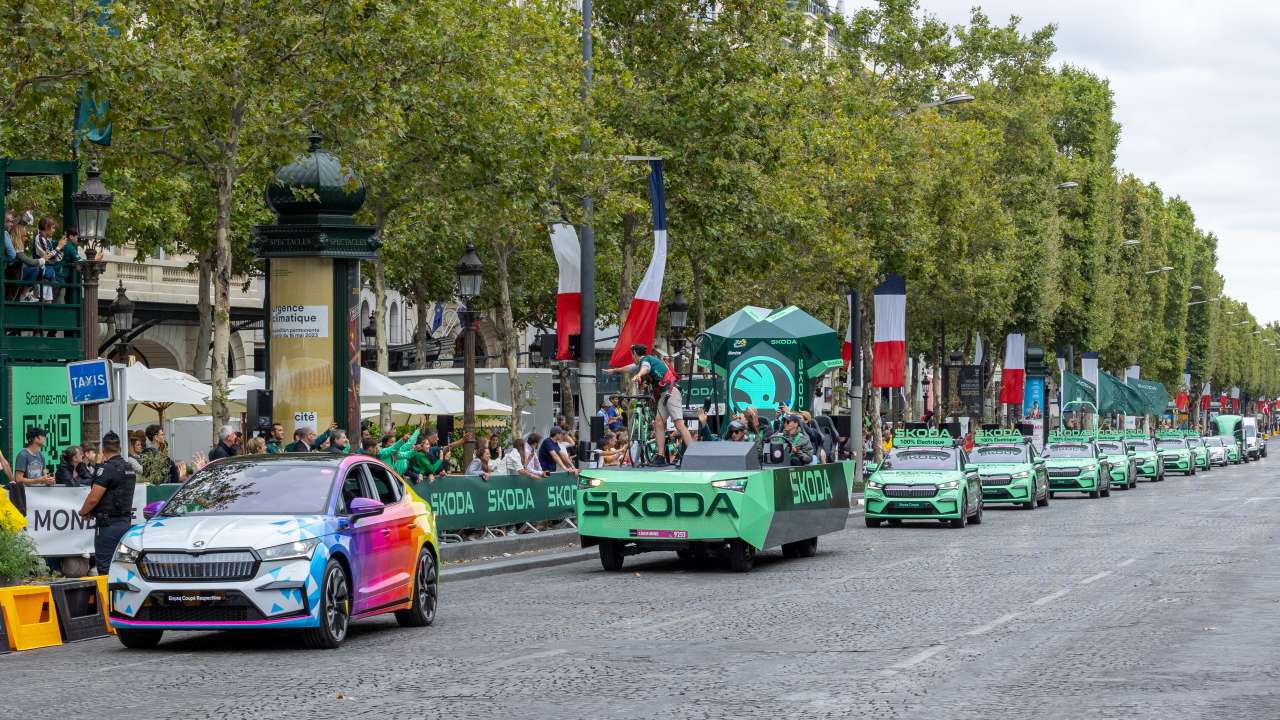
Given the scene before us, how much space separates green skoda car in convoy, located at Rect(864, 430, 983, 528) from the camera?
31625 mm

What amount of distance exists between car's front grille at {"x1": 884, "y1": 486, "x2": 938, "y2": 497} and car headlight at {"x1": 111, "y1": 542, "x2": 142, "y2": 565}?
64.7ft

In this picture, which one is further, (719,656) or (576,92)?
(576,92)

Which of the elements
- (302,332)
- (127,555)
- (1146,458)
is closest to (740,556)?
(302,332)

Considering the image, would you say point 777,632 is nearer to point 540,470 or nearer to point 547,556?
point 547,556

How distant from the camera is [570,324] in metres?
30.2

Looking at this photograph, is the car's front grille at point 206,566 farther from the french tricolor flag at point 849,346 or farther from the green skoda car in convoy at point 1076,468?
the green skoda car in convoy at point 1076,468

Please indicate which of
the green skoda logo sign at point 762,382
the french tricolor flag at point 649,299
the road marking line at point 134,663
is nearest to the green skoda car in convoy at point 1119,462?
the green skoda logo sign at point 762,382

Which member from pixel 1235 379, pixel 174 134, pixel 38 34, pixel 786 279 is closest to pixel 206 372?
pixel 786 279

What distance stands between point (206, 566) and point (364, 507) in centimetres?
144

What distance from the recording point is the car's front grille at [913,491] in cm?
3162

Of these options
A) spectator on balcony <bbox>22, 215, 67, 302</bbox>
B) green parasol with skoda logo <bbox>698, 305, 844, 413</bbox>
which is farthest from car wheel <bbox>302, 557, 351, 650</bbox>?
green parasol with skoda logo <bbox>698, 305, 844, 413</bbox>

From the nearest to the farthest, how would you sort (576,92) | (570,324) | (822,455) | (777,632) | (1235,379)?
(777,632)
(822,455)
(570,324)
(576,92)
(1235,379)

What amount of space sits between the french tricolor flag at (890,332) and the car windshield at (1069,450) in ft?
20.0

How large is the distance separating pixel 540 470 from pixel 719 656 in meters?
15.0
